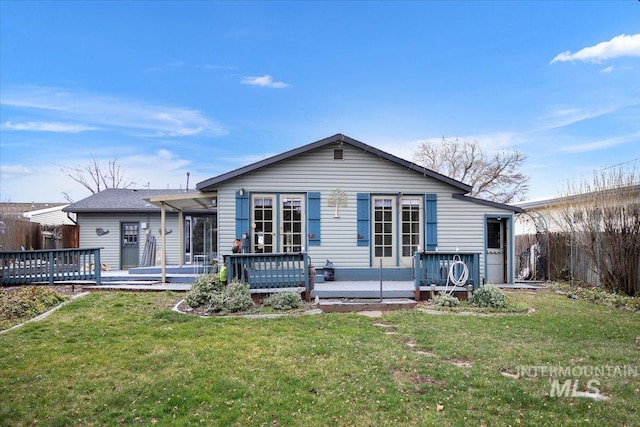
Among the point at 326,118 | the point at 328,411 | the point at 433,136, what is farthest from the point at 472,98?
the point at 328,411

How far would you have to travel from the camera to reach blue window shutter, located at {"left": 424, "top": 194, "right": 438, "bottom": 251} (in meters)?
11.8

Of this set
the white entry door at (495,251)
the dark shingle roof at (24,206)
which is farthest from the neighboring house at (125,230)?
the dark shingle roof at (24,206)

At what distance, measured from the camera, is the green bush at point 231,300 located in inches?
319

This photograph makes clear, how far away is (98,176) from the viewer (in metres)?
33.2

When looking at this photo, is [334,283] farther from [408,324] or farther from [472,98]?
[472,98]

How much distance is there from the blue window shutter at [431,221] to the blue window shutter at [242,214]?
4.78m

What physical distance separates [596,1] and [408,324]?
10.4 m

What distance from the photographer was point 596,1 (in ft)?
37.7

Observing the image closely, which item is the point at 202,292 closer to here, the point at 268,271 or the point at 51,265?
the point at 268,271

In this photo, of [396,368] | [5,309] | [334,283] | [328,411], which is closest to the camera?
[328,411]

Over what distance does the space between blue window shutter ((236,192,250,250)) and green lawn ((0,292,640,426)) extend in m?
3.91

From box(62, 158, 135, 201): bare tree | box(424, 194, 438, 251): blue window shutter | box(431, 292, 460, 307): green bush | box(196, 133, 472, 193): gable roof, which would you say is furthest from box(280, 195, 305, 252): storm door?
box(62, 158, 135, 201): bare tree

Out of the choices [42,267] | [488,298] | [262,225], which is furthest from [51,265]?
[488,298]

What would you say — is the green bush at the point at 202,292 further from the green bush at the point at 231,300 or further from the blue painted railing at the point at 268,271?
the blue painted railing at the point at 268,271
